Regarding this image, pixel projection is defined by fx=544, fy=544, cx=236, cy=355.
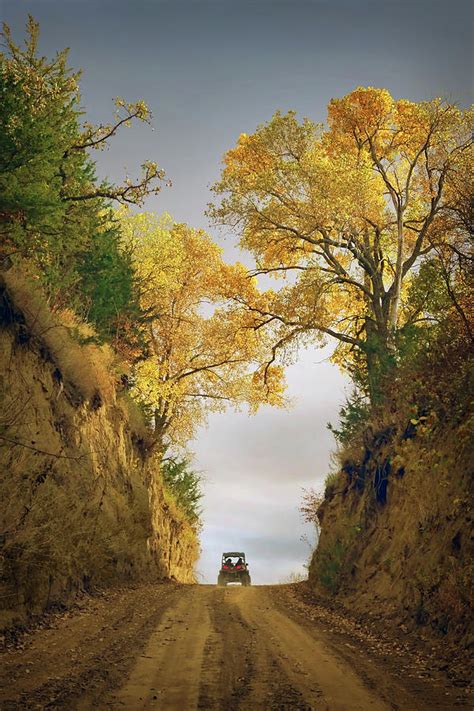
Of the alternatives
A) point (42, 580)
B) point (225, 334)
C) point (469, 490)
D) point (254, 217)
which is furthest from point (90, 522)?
point (254, 217)

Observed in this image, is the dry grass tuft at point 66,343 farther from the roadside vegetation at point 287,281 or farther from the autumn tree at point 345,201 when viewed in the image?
the autumn tree at point 345,201

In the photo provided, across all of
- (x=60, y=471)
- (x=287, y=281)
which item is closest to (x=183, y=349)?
(x=287, y=281)

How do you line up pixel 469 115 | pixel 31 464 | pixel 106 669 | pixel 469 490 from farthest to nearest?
pixel 469 115 → pixel 31 464 → pixel 469 490 → pixel 106 669

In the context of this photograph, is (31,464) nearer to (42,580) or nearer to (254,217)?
(42,580)

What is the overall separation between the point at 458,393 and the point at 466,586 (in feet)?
14.0

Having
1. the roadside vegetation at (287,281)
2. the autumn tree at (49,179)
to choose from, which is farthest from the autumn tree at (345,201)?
the autumn tree at (49,179)

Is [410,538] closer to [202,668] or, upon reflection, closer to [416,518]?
[416,518]

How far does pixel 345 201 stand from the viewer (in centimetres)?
2008

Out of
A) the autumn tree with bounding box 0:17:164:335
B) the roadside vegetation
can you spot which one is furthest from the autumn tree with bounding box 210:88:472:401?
the autumn tree with bounding box 0:17:164:335

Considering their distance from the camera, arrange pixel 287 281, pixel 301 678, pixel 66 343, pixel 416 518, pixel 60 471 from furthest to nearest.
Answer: pixel 287 281
pixel 66 343
pixel 60 471
pixel 416 518
pixel 301 678

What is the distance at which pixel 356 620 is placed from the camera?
12750mm

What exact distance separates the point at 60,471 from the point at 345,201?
44.7ft

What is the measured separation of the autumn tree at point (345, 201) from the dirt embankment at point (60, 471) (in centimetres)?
804

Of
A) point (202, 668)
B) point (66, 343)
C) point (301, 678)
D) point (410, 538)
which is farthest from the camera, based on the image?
point (66, 343)
